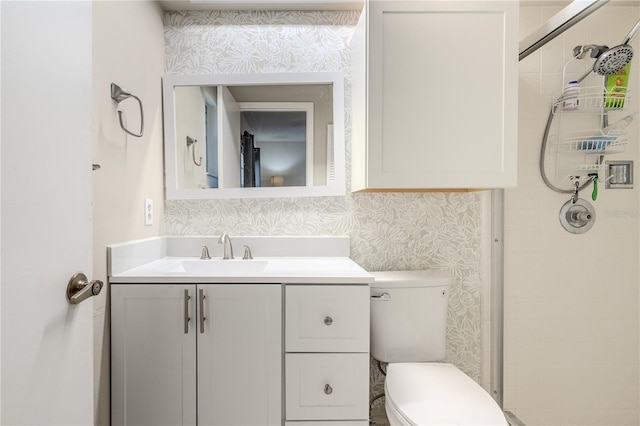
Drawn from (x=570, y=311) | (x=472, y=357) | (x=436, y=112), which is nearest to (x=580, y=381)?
(x=570, y=311)

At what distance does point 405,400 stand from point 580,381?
1106mm

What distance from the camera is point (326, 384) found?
1.29 meters

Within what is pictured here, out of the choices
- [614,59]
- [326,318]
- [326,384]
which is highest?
[614,59]

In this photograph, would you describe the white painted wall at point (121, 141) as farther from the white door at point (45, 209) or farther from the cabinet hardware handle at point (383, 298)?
the cabinet hardware handle at point (383, 298)

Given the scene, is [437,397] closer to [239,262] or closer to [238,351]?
[238,351]

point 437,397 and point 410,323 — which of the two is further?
point 410,323

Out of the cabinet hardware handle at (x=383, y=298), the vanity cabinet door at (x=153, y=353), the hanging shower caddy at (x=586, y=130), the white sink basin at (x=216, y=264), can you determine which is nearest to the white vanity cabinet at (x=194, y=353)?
the vanity cabinet door at (x=153, y=353)

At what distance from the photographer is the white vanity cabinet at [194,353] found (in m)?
1.28

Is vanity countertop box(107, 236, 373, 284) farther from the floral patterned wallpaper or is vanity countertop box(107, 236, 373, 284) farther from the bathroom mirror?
the bathroom mirror

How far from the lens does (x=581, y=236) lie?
165cm

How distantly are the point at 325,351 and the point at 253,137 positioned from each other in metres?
1.08

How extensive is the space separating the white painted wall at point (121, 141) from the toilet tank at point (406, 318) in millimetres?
1078

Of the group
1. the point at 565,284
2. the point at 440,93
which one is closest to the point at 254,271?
the point at 440,93

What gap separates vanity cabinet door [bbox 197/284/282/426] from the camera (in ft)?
4.19
